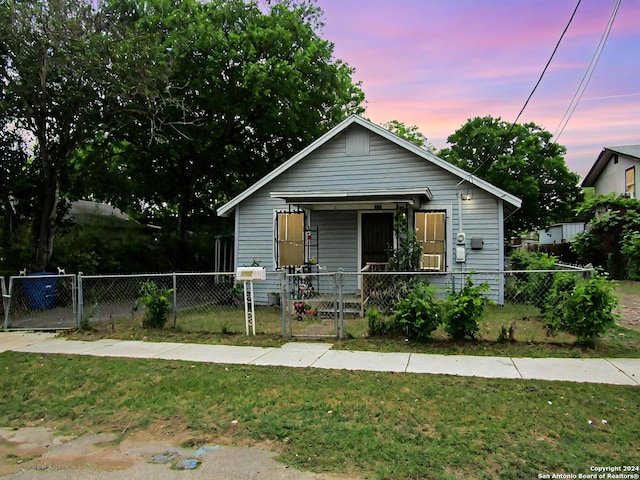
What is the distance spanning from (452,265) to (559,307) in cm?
461

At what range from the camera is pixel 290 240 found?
11562 mm

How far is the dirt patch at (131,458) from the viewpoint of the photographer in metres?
3.15

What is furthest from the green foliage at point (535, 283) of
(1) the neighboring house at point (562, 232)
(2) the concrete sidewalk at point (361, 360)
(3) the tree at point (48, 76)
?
(1) the neighboring house at point (562, 232)

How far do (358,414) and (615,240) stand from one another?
18.9 m

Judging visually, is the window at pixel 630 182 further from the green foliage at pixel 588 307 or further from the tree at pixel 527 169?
the green foliage at pixel 588 307

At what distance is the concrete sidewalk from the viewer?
17.2 ft

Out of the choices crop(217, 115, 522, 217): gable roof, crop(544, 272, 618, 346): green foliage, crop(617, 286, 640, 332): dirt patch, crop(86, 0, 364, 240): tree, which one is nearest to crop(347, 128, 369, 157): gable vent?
crop(217, 115, 522, 217): gable roof

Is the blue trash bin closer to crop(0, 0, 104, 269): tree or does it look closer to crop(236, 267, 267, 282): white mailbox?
crop(0, 0, 104, 269): tree

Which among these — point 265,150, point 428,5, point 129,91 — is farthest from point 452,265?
point 265,150

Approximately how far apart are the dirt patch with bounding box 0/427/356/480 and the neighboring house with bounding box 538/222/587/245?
87.7ft

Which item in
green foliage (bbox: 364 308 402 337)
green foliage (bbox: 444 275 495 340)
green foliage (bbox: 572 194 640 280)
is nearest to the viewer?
green foliage (bbox: 444 275 495 340)

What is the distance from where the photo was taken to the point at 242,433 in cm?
381

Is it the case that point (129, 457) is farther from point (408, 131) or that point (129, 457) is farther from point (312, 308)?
point (408, 131)

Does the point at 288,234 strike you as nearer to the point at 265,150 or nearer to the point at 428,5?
the point at 428,5
